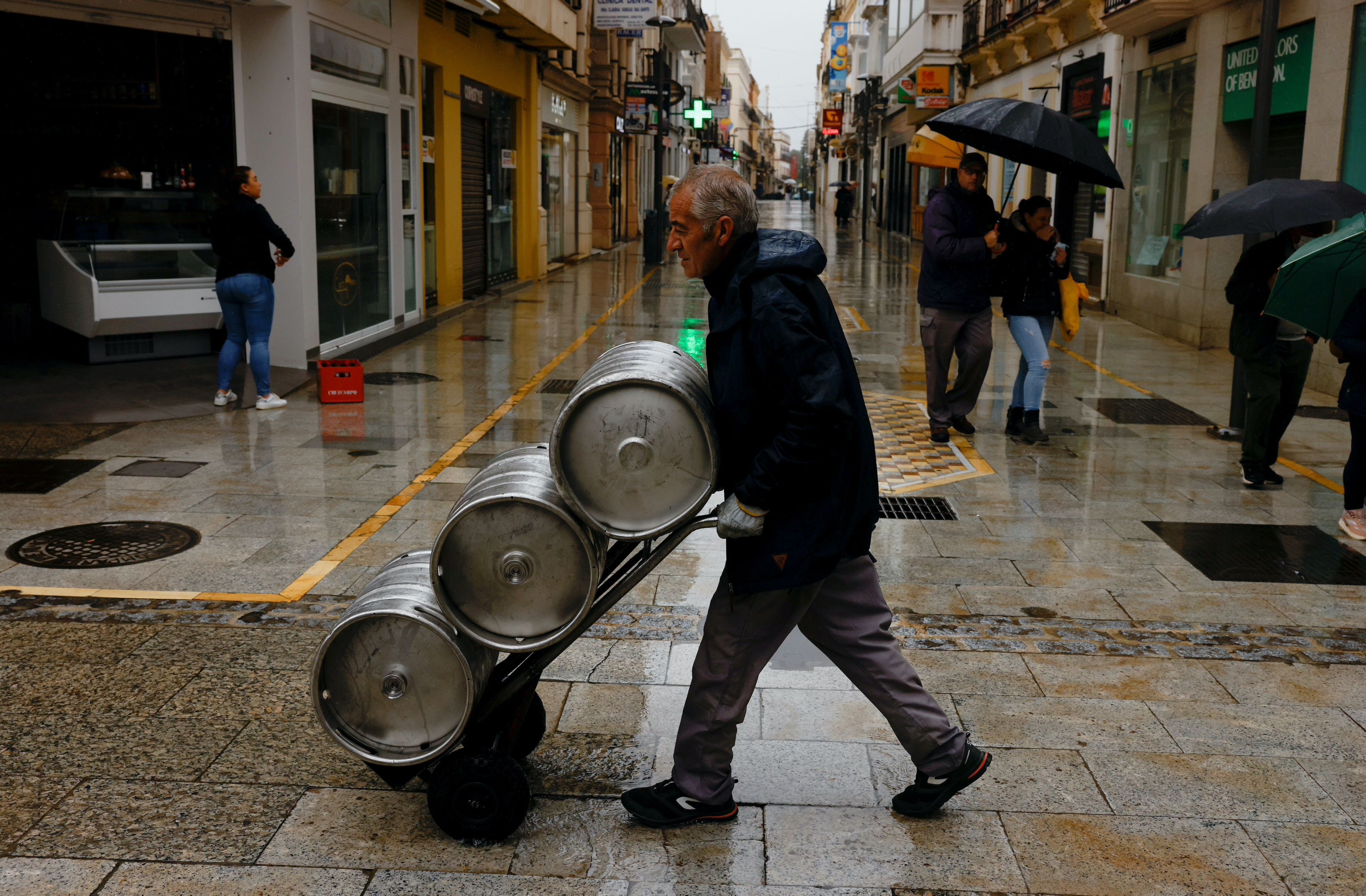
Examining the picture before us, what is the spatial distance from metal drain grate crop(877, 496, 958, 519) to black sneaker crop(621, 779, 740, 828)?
12.1 ft

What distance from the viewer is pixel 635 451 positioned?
3404mm

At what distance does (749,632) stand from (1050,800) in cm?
115

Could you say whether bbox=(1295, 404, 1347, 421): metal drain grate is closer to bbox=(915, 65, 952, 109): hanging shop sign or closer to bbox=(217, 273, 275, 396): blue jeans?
bbox=(217, 273, 275, 396): blue jeans

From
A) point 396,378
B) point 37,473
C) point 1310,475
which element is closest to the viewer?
point 37,473

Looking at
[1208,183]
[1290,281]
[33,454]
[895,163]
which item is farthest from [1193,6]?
[895,163]

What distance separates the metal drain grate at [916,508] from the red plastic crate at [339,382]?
182 inches

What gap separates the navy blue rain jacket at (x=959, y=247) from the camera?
877cm

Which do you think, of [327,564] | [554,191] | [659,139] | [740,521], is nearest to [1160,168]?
[554,191]

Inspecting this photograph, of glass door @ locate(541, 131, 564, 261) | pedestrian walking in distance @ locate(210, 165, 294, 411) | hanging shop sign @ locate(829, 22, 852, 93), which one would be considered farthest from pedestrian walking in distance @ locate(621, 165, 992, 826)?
hanging shop sign @ locate(829, 22, 852, 93)

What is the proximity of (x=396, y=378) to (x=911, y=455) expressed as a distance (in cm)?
520

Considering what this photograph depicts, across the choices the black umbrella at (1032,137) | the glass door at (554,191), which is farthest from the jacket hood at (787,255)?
the glass door at (554,191)

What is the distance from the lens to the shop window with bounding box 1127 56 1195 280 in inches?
653

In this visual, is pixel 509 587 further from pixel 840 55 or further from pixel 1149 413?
pixel 840 55

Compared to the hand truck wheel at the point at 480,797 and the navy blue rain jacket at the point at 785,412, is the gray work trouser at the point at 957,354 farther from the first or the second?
the hand truck wheel at the point at 480,797
